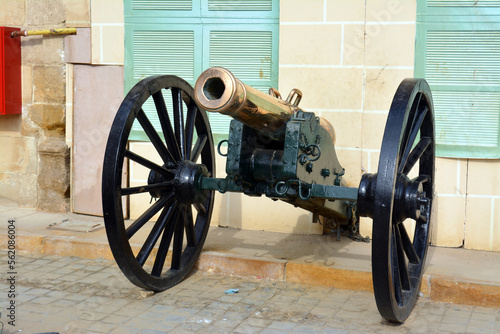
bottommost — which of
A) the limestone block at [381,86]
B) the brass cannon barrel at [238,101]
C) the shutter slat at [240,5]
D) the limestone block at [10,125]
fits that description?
the limestone block at [10,125]

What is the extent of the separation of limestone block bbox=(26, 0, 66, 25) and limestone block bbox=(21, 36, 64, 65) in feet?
0.54

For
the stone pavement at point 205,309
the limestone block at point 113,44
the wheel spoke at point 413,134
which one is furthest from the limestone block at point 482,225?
the limestone block at point 113,44

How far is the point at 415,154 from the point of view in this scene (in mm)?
4625

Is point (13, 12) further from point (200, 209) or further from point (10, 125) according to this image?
point (200, 209)

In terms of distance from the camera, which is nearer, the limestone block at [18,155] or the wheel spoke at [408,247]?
the wheel spoke at [408,247]

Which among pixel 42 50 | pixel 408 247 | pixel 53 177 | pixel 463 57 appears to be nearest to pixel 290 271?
pixel 408 247

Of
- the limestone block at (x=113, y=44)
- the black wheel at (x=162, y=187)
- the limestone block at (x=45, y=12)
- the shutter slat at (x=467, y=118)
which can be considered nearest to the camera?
the black wheel at (x=162, y=187)

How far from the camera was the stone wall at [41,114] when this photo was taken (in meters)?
6.99

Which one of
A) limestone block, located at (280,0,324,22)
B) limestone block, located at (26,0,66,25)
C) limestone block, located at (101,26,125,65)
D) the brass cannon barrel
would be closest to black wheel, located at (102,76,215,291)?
the brass cannon barrel

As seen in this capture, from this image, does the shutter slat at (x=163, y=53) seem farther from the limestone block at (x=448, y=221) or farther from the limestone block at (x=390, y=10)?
the limestone block at (x=448, y=221)

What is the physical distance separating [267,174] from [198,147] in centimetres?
96

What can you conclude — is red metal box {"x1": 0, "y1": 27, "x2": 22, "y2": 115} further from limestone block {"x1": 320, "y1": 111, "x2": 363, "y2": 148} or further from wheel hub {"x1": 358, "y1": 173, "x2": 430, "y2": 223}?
wheel hub {"x1": 358, "y1": 173, "x2": 430, "y2": 223}

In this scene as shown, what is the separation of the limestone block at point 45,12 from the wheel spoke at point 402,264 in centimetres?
424

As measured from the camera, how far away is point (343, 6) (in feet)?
19.7
